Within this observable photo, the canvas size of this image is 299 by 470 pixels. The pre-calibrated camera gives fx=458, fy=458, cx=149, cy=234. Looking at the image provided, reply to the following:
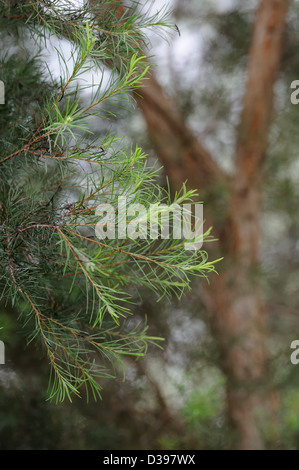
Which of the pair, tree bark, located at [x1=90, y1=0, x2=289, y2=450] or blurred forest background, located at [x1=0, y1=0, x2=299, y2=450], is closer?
blurred forest background, located at [x1=0, y1=0, x2=299, y2=450]

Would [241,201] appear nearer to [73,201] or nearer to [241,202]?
[241,202]

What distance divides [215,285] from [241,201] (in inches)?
10.0

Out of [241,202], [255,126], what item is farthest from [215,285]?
[255,126]

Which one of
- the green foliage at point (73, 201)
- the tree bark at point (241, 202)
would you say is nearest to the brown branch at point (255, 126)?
the tree bark at point (241, 202)

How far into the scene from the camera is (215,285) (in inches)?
49.4

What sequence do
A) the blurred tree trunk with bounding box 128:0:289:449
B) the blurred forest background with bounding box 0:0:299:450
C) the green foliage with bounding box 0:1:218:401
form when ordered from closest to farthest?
the green foliage with bounding box 0:1:218:401 → the blurred forest background with bounding box 0:0:299:450 → the blurred tree trunk with bounding box 128:0:289:449

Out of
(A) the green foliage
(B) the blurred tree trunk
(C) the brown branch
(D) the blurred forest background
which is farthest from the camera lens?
(C) the brown branch

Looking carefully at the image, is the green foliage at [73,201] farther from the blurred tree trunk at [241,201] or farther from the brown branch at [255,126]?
the brown branch at [255,126]

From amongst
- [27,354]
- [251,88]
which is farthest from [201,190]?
[27,354]

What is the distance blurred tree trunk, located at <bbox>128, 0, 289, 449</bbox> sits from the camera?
1153 mm

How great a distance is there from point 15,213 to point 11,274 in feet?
0.21

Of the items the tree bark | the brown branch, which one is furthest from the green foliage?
the brown branch

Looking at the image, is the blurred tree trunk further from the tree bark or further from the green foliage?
the green foliage
